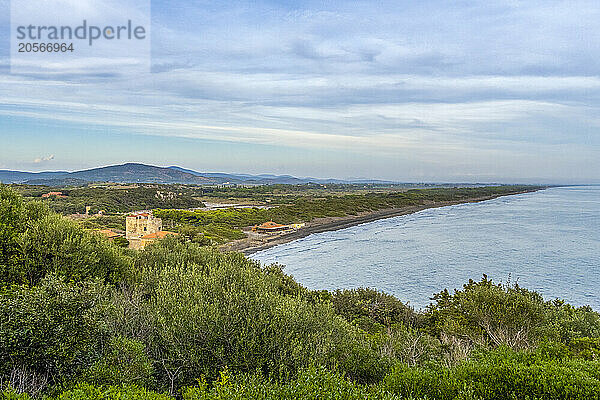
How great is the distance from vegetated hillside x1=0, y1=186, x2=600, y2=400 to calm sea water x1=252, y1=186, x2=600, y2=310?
1731 cm

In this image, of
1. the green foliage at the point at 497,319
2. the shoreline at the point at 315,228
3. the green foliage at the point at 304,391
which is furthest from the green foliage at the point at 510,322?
the shoreline at the point at 315,228

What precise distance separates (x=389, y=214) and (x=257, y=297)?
9953 cm

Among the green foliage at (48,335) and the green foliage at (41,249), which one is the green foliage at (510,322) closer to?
the green foliage at (48,335)

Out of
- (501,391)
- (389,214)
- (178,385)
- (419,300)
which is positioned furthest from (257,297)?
(389,214)

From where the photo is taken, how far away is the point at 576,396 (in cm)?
738

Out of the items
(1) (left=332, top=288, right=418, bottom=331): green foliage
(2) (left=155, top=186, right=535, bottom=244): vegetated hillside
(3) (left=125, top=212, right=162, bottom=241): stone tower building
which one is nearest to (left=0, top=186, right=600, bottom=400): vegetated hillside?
(1) (left=332, top=288, right=418, bottom=331): green foliage

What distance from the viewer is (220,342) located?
35.9ft

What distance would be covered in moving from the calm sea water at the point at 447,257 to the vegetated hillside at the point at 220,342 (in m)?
17.3

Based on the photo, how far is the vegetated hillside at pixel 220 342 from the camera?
25.5 feet

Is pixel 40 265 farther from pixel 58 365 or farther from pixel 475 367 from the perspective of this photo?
pixel 475 367

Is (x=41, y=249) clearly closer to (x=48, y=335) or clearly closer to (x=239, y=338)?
(x=48, y=335)

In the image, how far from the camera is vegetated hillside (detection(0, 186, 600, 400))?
7785mm

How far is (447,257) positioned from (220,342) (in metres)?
44.3

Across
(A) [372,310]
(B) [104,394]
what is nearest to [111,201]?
(A) [372,310]
